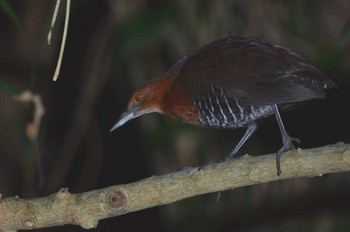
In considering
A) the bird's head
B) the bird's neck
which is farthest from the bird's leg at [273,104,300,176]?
the bird's head

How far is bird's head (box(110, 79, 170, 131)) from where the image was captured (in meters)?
3.78

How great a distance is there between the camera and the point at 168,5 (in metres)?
4.95

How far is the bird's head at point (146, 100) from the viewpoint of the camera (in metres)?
3.78

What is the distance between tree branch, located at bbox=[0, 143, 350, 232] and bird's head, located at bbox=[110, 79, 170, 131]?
0.99m

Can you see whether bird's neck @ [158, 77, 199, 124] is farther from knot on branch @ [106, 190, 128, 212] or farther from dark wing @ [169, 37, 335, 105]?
knot on branch @ [106, 190, 128, 212]

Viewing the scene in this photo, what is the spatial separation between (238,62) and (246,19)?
1.97 m

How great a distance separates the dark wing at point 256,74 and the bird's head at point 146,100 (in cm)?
39

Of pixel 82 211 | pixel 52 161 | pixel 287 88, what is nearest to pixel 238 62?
pixel 287 88

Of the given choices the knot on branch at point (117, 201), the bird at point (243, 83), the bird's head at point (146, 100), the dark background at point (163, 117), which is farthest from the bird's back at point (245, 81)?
the dark background at point (163, 117)

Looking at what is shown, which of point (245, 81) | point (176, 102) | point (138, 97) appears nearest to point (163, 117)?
point (138, 97)

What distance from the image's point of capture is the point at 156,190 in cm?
273

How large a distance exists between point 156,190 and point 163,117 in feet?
8.92

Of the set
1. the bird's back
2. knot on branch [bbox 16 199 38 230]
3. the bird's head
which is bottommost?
knot on branch [bbox 16 199 38 230]

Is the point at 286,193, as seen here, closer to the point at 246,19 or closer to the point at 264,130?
the point at 264,130
